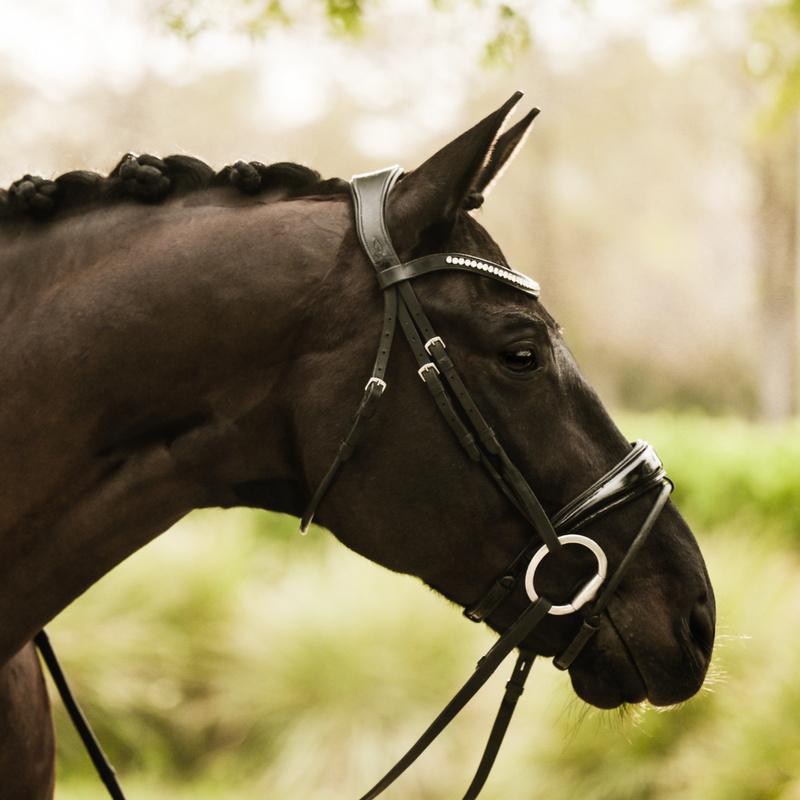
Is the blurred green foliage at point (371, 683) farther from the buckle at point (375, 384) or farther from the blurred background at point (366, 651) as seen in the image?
the buckle at point (375, 384)

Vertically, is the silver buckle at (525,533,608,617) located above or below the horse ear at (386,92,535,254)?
below

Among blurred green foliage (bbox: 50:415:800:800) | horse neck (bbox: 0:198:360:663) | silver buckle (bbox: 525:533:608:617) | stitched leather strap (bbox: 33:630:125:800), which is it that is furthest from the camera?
blurred green foliage (bbox: 50:415:800:800)

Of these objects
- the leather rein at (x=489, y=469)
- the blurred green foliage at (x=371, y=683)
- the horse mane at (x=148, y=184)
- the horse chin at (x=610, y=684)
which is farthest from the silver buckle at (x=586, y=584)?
the blurred green foliage at (x=371, y=683)

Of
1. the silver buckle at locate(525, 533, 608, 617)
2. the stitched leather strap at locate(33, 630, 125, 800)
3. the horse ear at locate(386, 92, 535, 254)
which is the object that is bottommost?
the stitched leather strap at locate(33, 630, 125, 800)

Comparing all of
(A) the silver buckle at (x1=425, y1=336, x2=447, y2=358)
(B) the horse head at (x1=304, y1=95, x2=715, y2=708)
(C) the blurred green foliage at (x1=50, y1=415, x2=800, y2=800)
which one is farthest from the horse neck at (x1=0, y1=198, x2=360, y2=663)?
(C) the blurred green foliage at (x1=50, y1=415, x2=800, y2=800)

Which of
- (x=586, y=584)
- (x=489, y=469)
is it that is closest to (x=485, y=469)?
(x=489, y=469)

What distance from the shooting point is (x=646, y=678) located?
180 cm

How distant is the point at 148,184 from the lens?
1814 mm

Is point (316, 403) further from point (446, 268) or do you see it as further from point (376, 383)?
point (446, 268)

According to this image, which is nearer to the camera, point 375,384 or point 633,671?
point 375,384

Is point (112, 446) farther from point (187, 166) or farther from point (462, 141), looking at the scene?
point (462, 141)

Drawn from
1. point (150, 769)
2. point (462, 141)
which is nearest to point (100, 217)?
point (462, 141)

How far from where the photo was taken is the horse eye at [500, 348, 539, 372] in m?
1.76

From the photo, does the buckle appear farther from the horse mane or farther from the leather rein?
the horse mane
